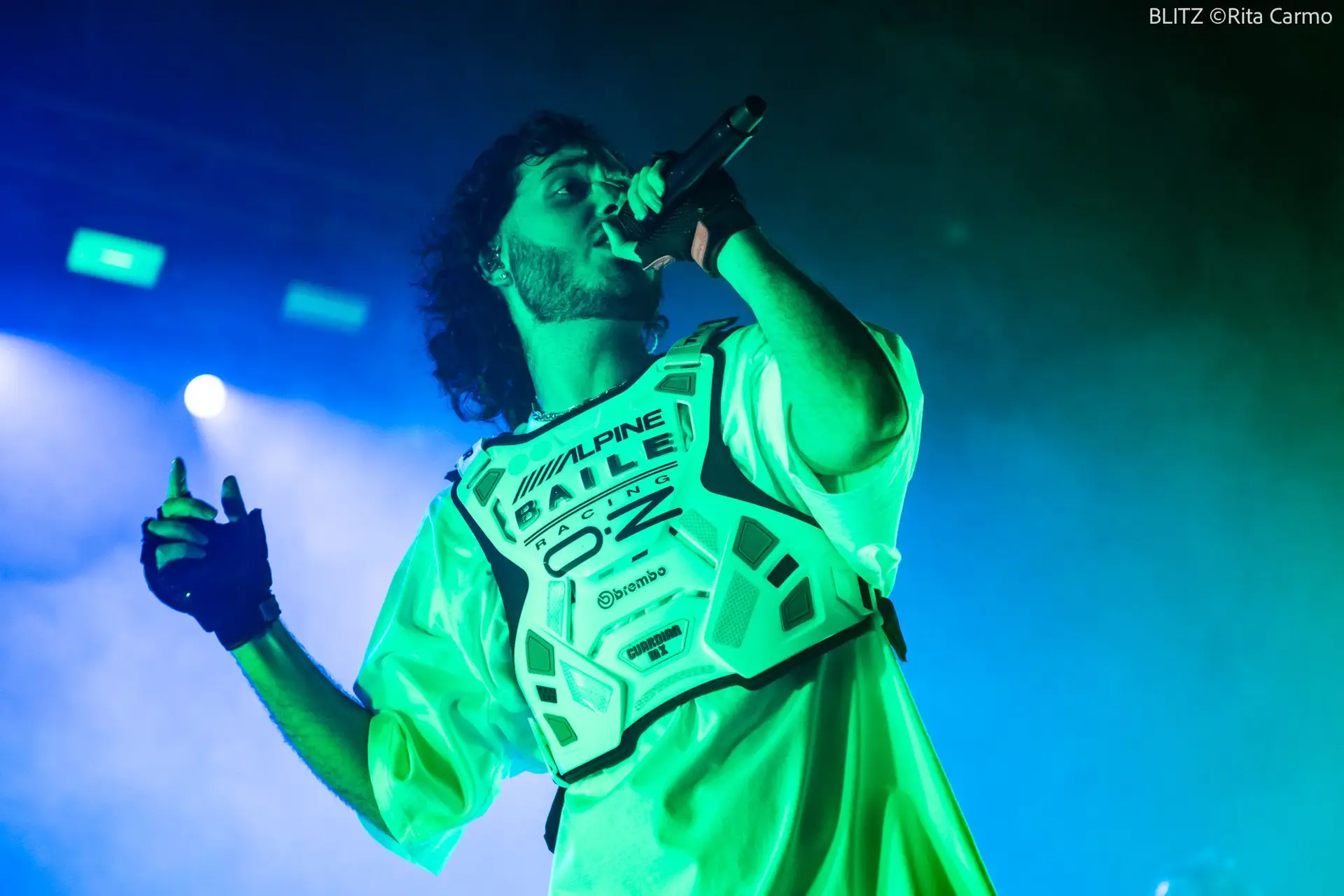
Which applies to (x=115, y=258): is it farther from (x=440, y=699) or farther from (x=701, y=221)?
(x=701, y=221)

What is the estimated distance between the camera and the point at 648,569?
122 cm

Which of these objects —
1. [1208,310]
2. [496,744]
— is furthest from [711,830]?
[1208,310]

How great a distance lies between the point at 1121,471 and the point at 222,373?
2316mm

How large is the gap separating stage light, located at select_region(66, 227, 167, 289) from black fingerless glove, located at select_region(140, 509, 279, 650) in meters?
1.15

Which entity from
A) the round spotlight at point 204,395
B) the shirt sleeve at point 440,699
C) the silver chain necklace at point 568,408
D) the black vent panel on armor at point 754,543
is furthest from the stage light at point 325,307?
the black vent panel on armor at point 754,543

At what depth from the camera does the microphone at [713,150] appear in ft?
3.27

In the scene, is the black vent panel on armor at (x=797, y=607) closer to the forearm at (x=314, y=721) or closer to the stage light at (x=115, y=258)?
the forearm at (x=314, y=721)

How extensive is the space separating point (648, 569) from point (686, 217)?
44cm

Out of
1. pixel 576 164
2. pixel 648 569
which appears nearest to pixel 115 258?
pixel 576 164

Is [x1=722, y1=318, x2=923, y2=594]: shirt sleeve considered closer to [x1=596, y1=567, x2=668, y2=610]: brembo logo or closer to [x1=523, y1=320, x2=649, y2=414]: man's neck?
[x1=596, y1=567, x2=668, y2=610]: brembo logo

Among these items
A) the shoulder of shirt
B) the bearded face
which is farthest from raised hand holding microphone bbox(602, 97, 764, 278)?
the bearded face

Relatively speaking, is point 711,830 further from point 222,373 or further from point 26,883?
point 26,883

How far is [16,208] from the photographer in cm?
222

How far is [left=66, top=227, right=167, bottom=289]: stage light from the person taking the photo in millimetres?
2248
